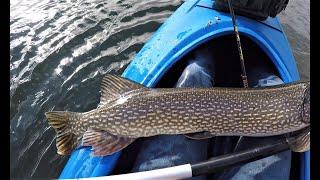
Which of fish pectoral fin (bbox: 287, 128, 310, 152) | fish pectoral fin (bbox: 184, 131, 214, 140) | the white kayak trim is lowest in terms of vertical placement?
fish pectoral fin (bbox: 287, 128, 310, 152)

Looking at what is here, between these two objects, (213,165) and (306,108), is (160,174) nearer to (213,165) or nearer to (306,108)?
(213,165)

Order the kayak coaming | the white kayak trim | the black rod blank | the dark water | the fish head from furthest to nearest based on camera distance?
1. the dark water
2. the kayak coaming
3. the fish head
4. the black rod blank
5. the white kayak trim

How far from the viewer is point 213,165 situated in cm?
229

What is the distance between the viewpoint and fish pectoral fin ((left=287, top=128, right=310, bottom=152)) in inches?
97.5

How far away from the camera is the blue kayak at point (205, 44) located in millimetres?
2984

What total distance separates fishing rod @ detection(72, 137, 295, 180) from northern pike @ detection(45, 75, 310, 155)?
0.43 feet

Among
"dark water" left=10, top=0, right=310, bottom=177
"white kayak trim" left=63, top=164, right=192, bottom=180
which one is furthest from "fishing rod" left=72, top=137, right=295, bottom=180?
"dark water" left=10, top=0, right=310, bottom=177

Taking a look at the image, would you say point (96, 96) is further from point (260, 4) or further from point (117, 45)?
point (260, 4)

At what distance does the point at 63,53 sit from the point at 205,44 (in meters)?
1.96

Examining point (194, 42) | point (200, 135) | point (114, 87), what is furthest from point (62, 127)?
point (194, 42)

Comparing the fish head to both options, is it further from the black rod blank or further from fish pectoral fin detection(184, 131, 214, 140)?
fish pectoral fin detection(184, 131, 214, 140)

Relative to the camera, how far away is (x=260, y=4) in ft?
10.8

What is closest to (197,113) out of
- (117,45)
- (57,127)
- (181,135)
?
(181,135)

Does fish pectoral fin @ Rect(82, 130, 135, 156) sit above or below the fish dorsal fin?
below
